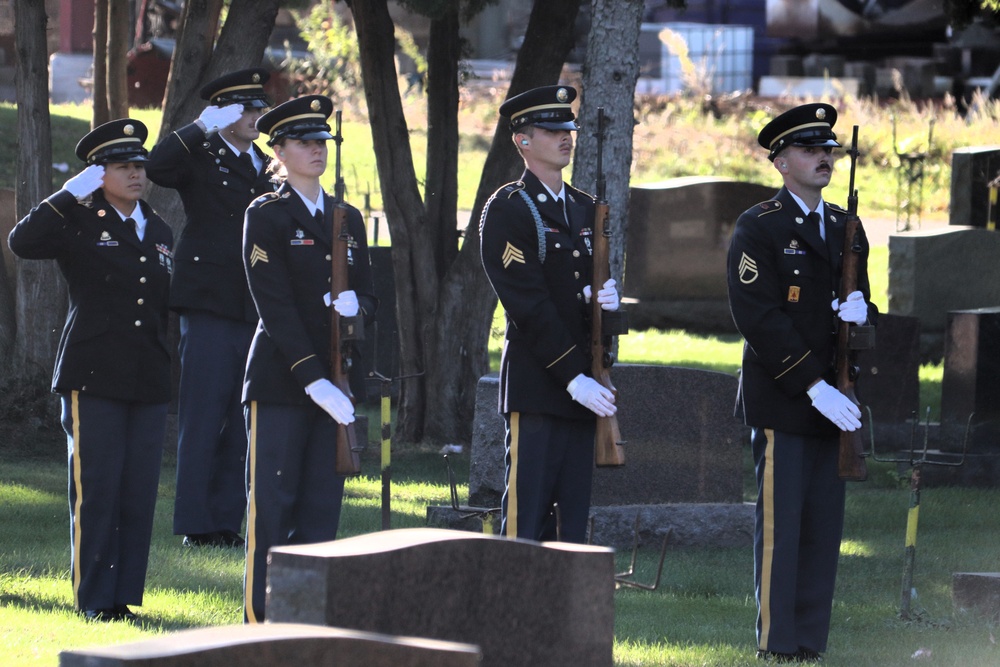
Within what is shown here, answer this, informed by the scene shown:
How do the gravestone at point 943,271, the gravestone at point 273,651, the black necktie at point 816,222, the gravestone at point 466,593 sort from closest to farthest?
the gravestone at point 273,651
the gravestone at point 466,593
the black necktie at point 816,222
the gravestone at point 943,271

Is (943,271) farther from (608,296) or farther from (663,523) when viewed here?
(608,296)

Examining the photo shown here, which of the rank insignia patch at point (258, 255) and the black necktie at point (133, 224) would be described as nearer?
the rank insignia patch at point (258, 255)

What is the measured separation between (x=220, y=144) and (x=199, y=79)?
3.09 metres

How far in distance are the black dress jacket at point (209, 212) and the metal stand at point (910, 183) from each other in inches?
506

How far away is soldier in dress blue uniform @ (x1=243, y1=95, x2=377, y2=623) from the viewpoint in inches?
232

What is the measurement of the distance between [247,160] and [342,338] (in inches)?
97.2

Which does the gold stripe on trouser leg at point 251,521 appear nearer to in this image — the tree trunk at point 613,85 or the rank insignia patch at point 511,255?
the rank insignia patch at point 511,255

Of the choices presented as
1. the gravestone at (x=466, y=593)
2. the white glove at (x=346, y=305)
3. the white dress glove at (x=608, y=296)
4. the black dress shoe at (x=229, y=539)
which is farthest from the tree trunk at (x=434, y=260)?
the gravestone at (x=466, y=593)

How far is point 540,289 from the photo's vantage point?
6035 millimetres

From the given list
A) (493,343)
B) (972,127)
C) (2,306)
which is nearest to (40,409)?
(2,306)

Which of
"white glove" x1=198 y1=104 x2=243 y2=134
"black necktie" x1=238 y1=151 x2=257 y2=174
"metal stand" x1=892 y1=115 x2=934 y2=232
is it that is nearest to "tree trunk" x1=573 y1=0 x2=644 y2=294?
"black necktie" x1=238 y1=151 x2=257 y2=174

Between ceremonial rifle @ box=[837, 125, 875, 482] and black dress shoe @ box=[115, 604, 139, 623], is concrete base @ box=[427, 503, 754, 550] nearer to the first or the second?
black dress shoe @ box=[115, 604, 139, 623]

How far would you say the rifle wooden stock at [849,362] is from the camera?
19.7 ft

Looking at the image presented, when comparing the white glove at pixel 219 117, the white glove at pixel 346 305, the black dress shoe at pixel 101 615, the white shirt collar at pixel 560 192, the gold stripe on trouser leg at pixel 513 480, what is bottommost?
the black dress shoe at pixel 101 615
